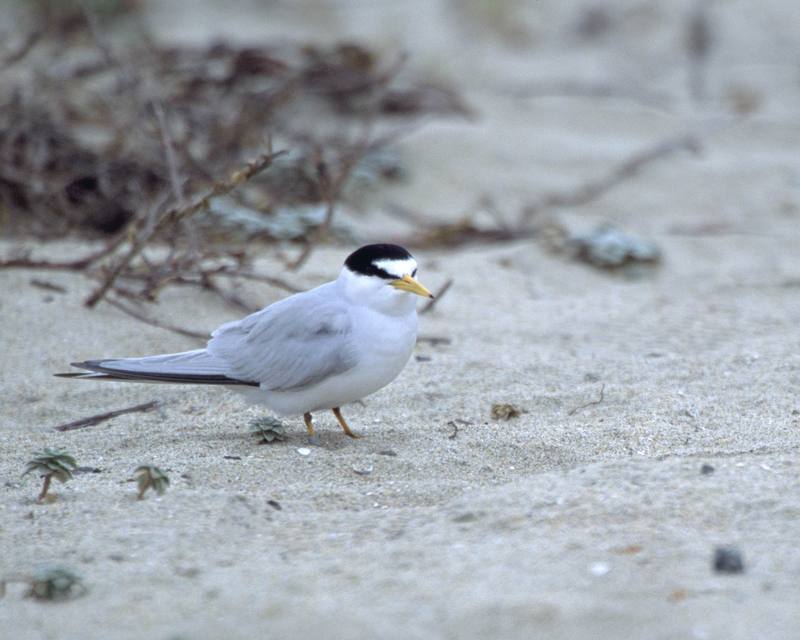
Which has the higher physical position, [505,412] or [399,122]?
[399,122]

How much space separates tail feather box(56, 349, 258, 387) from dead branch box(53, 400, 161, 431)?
248mm

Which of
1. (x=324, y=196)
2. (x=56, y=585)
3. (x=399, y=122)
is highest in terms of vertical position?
(x=399, y=122)

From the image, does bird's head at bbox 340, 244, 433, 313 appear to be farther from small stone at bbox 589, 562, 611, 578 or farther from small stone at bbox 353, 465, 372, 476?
small stone at bbox 589, 562, 611, 578

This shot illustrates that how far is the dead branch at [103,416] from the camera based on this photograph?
13.0ft

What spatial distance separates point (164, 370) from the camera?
12.2 ft

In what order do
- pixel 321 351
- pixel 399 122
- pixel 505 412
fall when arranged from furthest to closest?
pixel 399 122, pixel 505 412, pixel 321 351

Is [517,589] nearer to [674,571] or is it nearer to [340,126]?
[674,571]

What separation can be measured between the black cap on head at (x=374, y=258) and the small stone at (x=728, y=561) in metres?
1.49

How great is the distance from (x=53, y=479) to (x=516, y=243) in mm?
3470

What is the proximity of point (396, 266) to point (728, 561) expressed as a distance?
5.02ft

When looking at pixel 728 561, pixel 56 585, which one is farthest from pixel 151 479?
pixel 728 561

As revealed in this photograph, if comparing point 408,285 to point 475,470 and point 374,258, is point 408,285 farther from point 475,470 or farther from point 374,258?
point 475,470

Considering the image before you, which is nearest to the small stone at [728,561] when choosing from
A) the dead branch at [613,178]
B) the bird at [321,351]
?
the bird at [321,351]

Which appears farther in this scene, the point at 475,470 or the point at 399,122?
the point at 399,122
